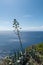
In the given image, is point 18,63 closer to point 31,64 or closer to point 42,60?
point 31,64

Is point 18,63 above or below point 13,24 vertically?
below

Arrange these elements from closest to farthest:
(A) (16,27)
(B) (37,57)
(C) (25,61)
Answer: (C) (25,61) < (B) (37,57) < (A) (16,27)

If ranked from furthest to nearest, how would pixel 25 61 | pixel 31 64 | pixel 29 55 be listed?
pixel 29 55, pixel 25 61, pixel 31 64

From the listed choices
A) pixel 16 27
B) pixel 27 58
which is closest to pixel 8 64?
pixel 27 58

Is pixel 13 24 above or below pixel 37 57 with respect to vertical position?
above

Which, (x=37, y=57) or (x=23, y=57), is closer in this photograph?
(x=23, y=57)

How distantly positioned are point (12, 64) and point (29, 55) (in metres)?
1.50

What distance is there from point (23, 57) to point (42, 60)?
1.68 m

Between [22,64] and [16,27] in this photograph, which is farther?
[16,27]

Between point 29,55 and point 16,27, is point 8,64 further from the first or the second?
point 16,27

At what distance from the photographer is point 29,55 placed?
10117mm

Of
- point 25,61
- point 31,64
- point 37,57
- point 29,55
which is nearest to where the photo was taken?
point 31,64

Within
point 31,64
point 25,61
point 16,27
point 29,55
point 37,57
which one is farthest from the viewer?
point 16,27

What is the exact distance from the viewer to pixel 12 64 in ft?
29.7
